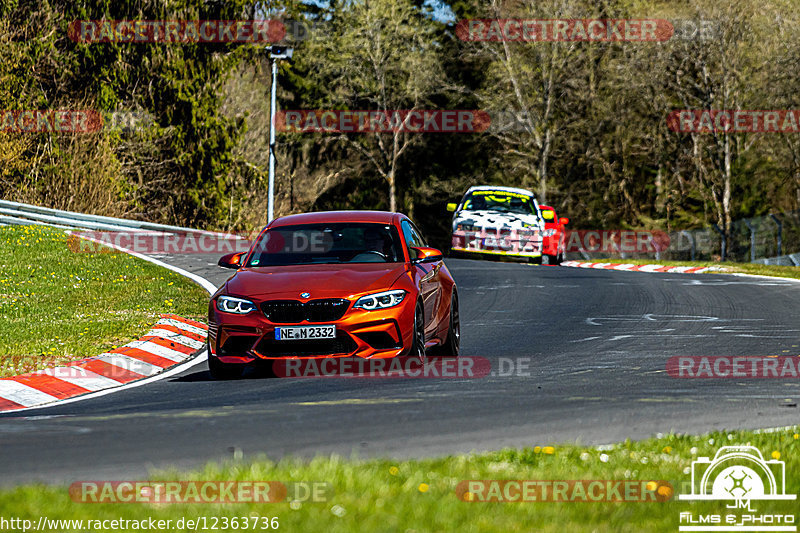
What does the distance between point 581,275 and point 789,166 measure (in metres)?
33.7

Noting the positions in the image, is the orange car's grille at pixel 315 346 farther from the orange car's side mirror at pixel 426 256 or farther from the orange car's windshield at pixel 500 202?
the orange car's windshield at pixel 500 202

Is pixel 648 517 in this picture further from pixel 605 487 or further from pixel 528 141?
pixel 528 141

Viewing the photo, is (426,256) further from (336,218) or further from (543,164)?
(543,164)

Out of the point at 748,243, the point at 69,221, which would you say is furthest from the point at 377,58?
the point at 69,221

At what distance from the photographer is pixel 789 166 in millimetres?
54875

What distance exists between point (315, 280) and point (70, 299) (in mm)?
7653

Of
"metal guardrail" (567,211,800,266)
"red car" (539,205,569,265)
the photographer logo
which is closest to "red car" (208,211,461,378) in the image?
the photographer logo

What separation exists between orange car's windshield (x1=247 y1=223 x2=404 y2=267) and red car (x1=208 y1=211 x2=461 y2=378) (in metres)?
0.02

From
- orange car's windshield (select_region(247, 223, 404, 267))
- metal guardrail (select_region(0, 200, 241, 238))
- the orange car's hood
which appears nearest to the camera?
the orange car's hood

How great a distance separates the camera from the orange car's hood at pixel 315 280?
439 inches

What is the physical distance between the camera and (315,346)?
1107 cm

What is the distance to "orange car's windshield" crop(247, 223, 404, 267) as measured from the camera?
12266 mm

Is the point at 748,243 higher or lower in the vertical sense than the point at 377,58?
lower

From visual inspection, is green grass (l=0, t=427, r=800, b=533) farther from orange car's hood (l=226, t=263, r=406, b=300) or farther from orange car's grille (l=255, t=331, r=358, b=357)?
orange car's hood (l=226, t=263, r=406, b=300)
